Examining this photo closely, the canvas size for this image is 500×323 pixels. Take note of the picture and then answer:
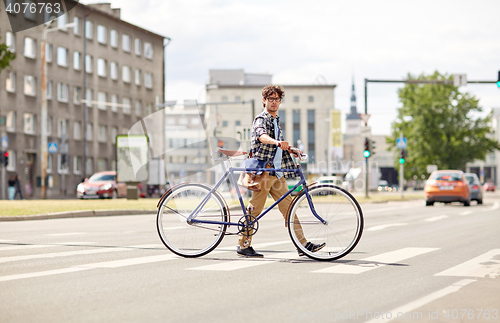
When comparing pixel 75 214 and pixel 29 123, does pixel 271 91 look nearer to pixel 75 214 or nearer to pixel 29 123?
pixel 75 214

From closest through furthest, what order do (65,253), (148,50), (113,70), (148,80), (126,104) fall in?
(65,253)
(113,70)
(126,104)
(148,50)
(148,80)

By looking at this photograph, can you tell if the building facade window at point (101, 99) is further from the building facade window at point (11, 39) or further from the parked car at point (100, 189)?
the parked car at point (100, 189)

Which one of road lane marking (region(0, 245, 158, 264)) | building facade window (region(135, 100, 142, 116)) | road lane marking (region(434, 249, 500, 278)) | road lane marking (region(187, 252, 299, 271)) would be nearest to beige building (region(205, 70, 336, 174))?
building facade window (region(135, 100, 142, 116))

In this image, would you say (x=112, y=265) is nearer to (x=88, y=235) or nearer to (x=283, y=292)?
(x=283, y=292)

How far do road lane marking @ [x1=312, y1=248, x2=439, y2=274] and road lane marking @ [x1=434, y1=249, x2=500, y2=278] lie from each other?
733 mm

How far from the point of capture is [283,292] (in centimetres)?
593

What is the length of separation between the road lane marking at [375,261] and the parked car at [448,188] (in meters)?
19.3

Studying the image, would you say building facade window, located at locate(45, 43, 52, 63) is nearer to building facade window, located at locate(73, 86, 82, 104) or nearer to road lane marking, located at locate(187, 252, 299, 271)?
building facade window, located at locate(73, 86, 82, 104)

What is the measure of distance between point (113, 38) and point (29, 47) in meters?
12.3

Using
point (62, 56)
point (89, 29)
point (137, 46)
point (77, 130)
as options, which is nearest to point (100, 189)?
point (62, 56)

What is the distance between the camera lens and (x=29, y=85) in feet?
168

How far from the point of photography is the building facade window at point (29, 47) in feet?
166

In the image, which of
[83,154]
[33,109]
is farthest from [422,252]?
[83,154]

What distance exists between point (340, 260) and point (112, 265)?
255 cm
